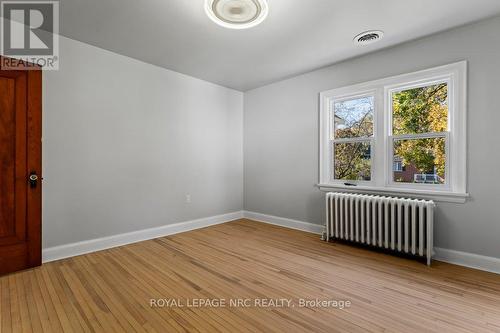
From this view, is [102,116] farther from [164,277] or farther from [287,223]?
[287,223]

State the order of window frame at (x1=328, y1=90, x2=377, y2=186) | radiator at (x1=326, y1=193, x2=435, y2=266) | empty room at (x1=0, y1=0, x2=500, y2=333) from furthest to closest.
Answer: window frame at (x1=328, y1=90, x2=377, y2=186), radiator at (x1=326, y1=193, x2=435, y2=266), empty room at (x1=0, y1=0, x2=500, y2=333)

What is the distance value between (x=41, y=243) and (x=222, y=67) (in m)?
3.24

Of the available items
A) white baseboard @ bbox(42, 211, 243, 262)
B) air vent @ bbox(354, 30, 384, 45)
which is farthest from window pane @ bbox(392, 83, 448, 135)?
white baseboard @ bbox(42, 211, 243, 262)

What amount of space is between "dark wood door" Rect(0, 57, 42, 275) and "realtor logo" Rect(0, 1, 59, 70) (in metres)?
0.19

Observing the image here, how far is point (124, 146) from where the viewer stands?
3.37m

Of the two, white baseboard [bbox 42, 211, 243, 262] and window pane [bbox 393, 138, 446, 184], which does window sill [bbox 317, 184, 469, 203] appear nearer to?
window pane [bbox 393, 138, 446, 184]

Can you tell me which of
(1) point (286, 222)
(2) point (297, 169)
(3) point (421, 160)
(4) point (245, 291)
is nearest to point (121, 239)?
(4) point (245, 291)

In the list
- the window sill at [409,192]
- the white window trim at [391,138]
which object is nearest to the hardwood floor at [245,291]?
the window sill at [409,192]

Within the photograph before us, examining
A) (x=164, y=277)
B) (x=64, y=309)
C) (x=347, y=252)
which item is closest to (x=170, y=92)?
(x=164, y=277)

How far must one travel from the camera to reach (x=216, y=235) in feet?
12.5

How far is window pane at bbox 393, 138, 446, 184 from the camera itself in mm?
2896

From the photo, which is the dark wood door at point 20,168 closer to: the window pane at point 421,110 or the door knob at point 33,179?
the door knob at point 33,179

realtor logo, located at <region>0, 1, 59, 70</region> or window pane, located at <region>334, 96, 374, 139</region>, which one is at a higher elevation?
realtor logo, located at <region>0, 1, 59, 70</region>

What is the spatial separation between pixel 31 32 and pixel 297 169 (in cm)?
389
